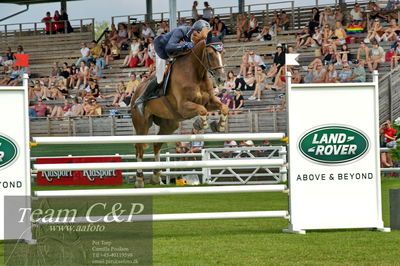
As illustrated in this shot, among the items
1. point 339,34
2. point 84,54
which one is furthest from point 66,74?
point 339,34

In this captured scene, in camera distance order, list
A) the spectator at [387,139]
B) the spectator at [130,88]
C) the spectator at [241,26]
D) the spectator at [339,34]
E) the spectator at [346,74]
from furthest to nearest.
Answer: the spectator at [241,26] < the spectator at [130,88] < the spectator at [339,34] < the spectator at [346,74] < the spectator at [387,139]

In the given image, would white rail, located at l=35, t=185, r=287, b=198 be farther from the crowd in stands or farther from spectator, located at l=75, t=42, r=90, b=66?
spectator, located at l=75, t=42, r=90, b=66

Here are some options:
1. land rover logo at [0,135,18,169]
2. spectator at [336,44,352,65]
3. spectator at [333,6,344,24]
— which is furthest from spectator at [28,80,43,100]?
land rover logo at [0,135,18,169]

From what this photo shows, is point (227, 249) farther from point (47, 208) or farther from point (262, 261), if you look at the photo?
point (47, 208)

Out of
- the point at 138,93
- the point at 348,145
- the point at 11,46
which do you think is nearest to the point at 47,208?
the point at 348,145

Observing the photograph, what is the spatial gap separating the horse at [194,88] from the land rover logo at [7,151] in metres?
3.32

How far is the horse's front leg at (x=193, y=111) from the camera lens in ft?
35.7

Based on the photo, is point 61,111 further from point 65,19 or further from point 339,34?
point 65,19

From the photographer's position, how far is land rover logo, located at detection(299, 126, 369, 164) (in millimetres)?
8438

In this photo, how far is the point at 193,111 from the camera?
36.8 ft

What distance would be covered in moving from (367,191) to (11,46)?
2709cm

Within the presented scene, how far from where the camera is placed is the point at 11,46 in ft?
110

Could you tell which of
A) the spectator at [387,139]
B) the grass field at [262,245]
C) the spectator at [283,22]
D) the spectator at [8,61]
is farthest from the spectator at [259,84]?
the grass field at [262,245]

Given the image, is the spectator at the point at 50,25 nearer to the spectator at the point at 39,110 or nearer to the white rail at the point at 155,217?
the spectator at the point at 39,110
